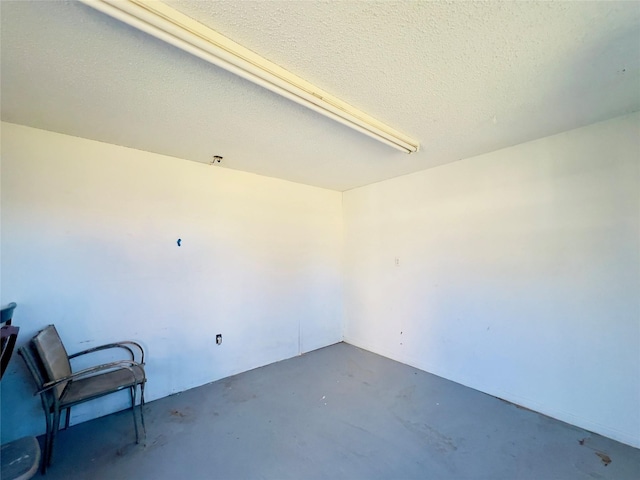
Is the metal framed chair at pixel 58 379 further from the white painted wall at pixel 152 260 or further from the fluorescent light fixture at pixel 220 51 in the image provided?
the fluorescent light fixture at pixel 220 51

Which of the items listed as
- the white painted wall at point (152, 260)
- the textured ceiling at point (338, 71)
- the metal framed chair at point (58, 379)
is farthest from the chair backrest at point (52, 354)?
the textured ceiling at point (338, 71)

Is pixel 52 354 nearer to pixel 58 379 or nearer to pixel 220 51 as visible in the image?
pixel 58 379

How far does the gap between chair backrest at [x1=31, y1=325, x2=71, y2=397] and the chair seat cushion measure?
2.7 inches

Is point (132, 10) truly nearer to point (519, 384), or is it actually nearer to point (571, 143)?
point (571, 143)

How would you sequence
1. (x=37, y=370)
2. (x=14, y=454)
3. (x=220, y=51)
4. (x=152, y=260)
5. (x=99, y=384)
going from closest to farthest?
(x=220, y=51), (x=14, y=454), (x=37, y=370), (x=99, y=384), (x=152, y=260)

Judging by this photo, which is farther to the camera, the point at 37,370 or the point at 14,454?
the point at 37,370

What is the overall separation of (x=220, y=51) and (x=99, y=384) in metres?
2.44

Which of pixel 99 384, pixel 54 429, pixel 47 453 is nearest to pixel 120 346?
pixel 99 384

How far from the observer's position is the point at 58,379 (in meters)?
1.78

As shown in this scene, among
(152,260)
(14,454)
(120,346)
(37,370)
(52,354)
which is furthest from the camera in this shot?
(152,260)

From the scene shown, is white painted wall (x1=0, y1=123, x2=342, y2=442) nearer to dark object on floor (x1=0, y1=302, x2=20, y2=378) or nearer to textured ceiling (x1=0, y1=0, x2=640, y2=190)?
textured ceiling (x1=0, y1=0, x2=640, y2=190)

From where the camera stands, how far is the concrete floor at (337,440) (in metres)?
1.72

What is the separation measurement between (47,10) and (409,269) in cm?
351

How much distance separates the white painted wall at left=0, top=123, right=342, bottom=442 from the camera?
2037 mm
